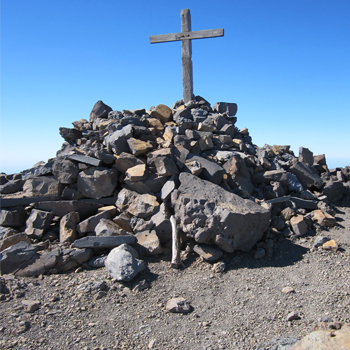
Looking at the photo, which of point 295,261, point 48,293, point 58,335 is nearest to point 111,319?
point 58,335

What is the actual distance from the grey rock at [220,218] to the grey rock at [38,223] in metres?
2.64

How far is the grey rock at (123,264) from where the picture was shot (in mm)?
4766

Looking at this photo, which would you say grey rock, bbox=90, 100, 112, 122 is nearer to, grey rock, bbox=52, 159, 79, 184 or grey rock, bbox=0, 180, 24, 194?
grey rock, bbox=52, 159, 79, 184

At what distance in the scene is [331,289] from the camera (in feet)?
15.2

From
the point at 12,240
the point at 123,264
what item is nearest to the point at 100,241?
the point at 123,264

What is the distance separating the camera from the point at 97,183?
6625 mm

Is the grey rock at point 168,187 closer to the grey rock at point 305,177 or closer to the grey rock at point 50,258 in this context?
the grey rock at point 50,258

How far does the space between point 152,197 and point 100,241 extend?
1438 millimetres

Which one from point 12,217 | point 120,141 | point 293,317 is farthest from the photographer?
point 120,141

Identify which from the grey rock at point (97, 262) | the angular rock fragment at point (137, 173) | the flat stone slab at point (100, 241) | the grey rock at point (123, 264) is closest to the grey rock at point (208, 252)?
the grey rock at point (123, 264)

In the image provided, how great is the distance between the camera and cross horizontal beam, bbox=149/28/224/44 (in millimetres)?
8727

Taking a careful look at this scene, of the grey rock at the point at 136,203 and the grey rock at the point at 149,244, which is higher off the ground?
the grey rock at the point at 136,203

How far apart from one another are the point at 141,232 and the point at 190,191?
1.27 m

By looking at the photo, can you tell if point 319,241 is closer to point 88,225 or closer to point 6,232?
point 88,225
